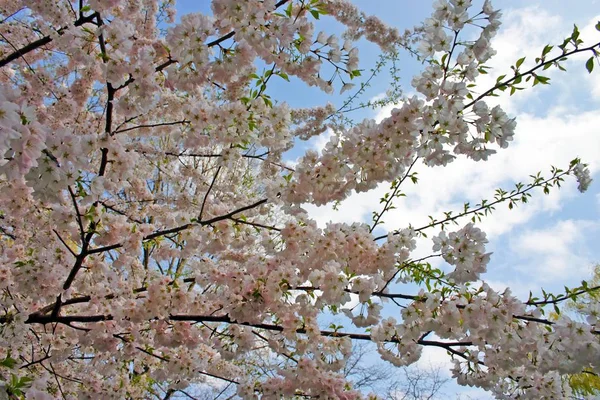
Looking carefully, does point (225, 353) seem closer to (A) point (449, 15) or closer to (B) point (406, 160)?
(B) point (406, 160)

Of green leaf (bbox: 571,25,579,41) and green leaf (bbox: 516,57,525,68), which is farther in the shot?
green leaf (bbox: 516,57,525,68)

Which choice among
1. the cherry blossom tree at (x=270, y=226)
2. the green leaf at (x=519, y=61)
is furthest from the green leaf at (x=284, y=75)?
the green leaf at (x=519, y=61)

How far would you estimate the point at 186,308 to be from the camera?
13.0 ft

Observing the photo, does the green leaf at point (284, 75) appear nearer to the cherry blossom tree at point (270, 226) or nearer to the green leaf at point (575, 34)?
the cherry blossom tree at point (270, 226)

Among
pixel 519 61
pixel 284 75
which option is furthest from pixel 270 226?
pixel 519 61

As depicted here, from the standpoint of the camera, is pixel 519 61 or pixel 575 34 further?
pixel 519 61

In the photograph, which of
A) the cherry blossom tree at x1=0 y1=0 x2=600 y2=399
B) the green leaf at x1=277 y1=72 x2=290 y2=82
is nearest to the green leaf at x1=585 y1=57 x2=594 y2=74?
the cherry blossom tree at x1=0 y1=0 x2=600 y2=399

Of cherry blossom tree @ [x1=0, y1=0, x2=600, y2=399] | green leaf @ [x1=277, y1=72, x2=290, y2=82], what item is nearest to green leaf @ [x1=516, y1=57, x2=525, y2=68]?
cherry blossom tree @ [x1=0, y1=0, x2=600, y2=399]

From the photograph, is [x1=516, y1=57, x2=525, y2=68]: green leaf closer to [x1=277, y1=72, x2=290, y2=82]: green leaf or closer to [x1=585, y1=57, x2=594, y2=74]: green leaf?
[x1=585, y1=57, x2=594, y2=74]: green leaf

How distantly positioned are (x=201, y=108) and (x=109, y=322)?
231 centimetres

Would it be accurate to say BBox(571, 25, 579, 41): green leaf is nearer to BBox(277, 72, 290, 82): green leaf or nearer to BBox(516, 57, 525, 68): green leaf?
BBox(516, 57, 525, 68): green leaf

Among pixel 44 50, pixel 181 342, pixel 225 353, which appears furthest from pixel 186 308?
pixel 44 50

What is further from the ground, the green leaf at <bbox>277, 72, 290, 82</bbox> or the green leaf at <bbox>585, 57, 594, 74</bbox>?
the green leaf at <bbox>277, 72, 290, 82</bbox>

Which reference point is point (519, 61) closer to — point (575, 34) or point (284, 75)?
point (575, 34)
